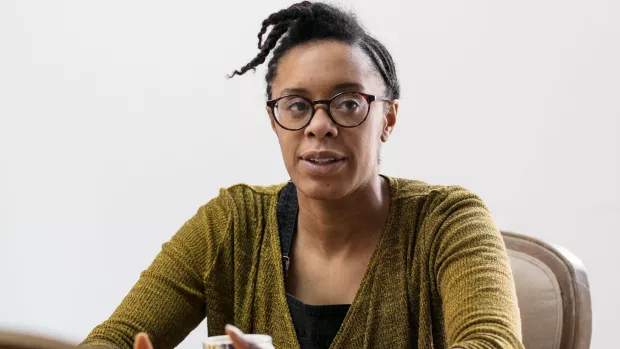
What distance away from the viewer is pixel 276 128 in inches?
73.5

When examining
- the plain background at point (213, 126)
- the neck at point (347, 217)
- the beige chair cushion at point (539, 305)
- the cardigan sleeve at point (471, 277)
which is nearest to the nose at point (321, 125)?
the neck at point (347, 217)

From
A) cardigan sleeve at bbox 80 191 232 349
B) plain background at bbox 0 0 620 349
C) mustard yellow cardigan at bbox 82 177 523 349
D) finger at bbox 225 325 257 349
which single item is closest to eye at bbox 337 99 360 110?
mustard yellow cardigan at bbox 82 177 523 349

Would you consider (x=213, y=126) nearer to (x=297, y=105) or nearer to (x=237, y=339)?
(x=297, y=105)

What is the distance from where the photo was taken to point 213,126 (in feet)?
10.2

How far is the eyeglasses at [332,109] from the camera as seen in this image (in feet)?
5.76

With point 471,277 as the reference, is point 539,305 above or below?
below

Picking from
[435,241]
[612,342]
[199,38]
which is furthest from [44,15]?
[612,342]

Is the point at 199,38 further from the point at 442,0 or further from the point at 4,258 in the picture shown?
the point at 4,258

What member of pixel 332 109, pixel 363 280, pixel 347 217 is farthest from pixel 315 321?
pixel 332 109

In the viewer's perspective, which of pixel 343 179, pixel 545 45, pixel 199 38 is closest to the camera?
pixel 343 179

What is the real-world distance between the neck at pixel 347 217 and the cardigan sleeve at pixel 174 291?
210 mm

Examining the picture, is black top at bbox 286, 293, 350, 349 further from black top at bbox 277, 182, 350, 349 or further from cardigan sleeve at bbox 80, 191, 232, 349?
cardigan sleeve at bbox 80, 191, 232, 349

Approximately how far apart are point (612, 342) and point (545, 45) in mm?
1064

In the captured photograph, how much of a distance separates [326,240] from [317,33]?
1.57ft
